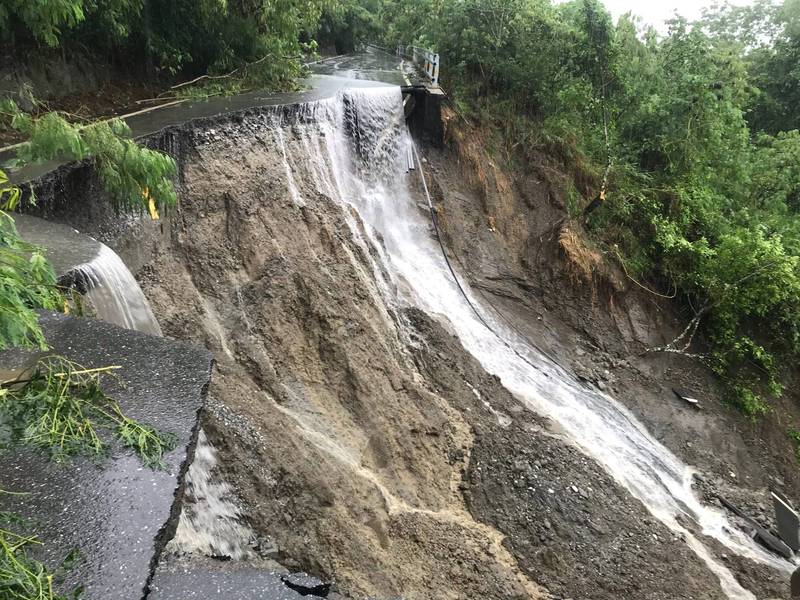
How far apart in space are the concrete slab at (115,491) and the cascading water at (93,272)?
1129 mm

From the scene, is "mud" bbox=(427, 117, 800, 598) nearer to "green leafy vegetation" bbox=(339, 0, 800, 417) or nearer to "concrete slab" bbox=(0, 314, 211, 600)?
"green leafy vegetation" bbox=(339, 0, 800, 417)

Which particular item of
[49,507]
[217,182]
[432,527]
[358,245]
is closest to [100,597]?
[49,507]

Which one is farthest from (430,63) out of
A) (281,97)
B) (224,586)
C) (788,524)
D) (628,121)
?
(224,586)

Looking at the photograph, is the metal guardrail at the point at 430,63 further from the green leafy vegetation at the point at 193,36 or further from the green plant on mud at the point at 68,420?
the green plant on mud at the point at 68,420

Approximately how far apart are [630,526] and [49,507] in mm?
6785

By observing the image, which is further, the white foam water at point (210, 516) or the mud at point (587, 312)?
the mud at point (587, 312)

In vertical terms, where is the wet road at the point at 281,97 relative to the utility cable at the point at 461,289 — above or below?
above

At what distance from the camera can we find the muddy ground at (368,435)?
5400mm

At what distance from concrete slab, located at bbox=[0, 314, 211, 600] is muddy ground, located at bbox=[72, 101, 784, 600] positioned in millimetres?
2208

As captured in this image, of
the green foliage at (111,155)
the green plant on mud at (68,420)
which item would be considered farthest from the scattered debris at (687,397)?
the green plant on mud at (68,420)

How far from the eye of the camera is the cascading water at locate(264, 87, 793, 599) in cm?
784

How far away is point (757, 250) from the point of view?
1026cm

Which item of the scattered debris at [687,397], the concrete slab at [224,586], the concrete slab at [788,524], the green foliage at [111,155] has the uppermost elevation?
the green foliage at [111,155]

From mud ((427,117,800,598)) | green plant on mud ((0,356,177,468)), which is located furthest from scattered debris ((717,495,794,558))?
green plant on mud ((0,356,177,468))
